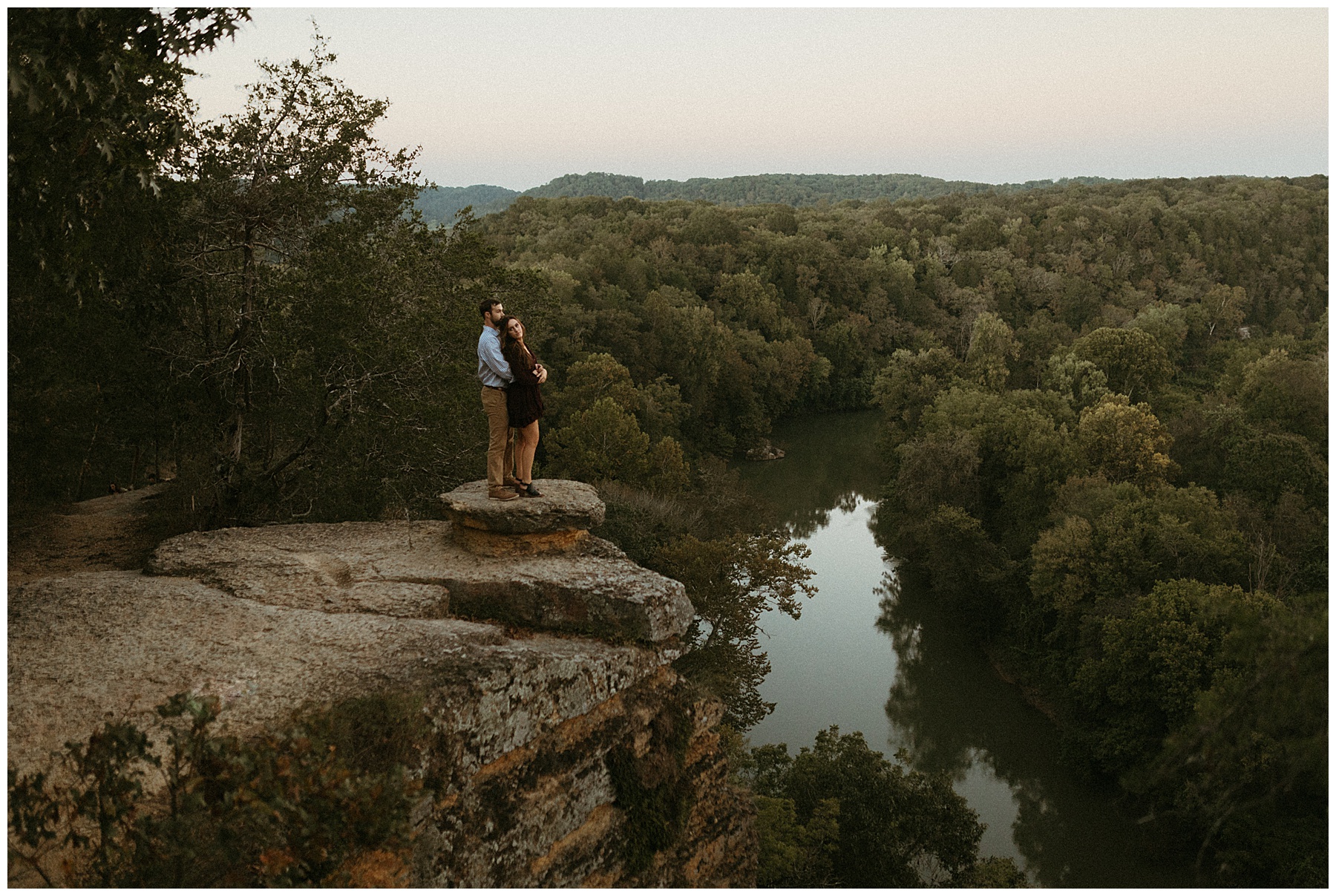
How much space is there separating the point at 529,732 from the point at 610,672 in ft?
3.56

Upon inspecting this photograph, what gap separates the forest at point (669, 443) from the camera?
23.7ft

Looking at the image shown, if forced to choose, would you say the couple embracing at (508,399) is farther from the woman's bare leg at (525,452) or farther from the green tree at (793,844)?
the green tree at (793,844)

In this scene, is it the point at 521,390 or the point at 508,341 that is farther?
the point at 521,390

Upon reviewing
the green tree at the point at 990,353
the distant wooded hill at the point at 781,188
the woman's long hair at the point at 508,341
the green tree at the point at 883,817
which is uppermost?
the distant wooded hill at the point at 781,188

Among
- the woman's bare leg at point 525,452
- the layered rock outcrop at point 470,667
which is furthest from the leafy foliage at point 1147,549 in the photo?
the woman's bare leg at point 525,452

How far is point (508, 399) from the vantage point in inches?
387

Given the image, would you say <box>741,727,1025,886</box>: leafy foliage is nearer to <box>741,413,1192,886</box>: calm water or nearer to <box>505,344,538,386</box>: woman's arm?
<box>741,413,1192,886</box>: calm water

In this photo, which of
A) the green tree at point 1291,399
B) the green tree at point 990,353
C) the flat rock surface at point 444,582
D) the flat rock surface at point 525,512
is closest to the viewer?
the flat rock surface at point 444,582

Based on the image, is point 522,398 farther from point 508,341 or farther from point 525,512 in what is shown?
point 525,512

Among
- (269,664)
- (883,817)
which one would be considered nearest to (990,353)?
(883,817)

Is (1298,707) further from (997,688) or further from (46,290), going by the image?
(997,688)

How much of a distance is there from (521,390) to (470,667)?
11.3 feet

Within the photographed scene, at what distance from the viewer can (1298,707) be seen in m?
4.20

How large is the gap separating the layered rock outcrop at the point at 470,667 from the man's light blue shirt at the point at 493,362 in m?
1.38
